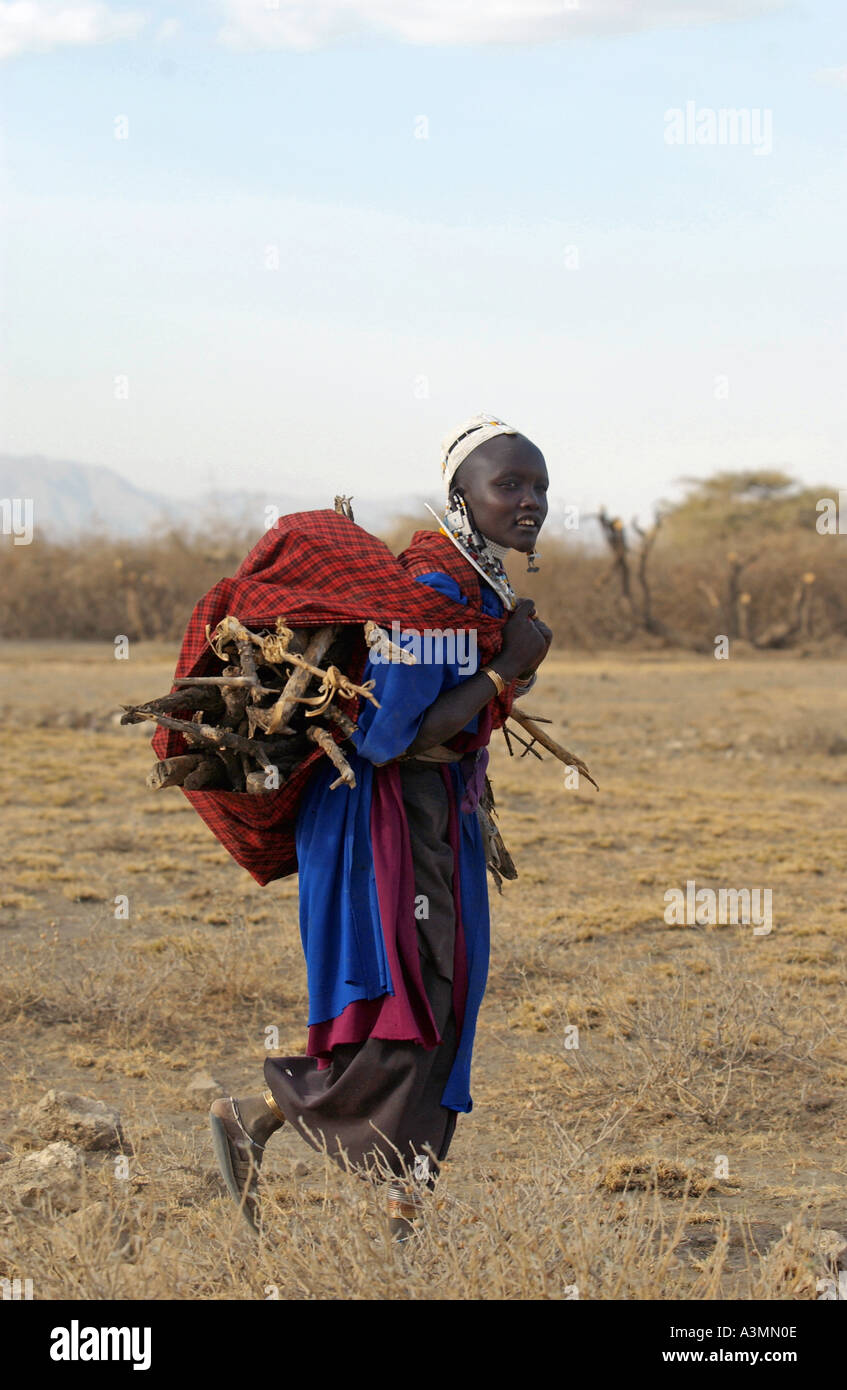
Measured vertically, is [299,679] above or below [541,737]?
above

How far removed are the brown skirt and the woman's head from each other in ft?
1.64

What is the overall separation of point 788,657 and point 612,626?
124 inches

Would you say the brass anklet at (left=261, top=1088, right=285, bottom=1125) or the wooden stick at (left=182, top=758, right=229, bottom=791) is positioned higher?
the wooden stick at (left=182, top=758, right=229, bottom=791)

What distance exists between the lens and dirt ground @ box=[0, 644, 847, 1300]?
2490mm

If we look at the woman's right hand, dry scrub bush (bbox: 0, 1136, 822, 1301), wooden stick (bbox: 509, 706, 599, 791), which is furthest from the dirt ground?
wooden stick (bbox: 509, 706, 599, 791)

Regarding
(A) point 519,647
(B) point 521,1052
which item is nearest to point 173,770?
(A) point 519,647

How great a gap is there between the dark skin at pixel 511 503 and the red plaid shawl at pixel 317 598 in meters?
0.05

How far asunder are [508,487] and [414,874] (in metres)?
0.79

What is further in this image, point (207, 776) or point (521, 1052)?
point (521, 1052)

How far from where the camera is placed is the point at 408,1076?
2.84 m

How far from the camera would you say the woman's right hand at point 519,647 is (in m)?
2.89

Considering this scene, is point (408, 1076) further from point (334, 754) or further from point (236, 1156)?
point (334, 754)

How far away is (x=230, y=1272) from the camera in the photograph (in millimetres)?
2535

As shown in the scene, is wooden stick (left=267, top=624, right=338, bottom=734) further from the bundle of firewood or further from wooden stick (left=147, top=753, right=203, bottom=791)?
wooden stick (left=147, top=753, right=203, bottom=791)
